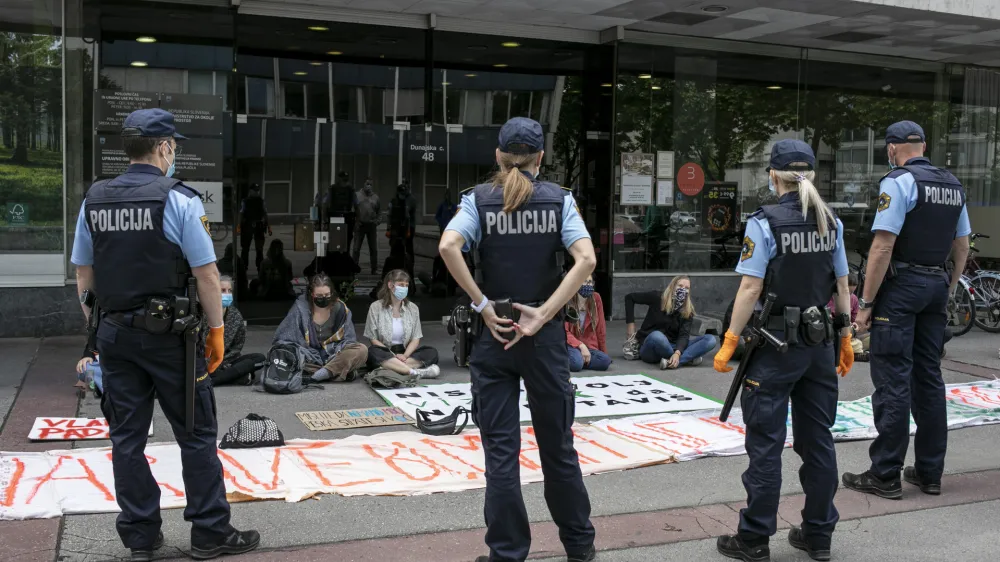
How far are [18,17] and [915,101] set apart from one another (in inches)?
472

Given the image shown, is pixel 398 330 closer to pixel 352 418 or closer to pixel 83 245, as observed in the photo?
pixel 352 418

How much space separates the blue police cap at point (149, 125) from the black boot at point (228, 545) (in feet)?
5.92

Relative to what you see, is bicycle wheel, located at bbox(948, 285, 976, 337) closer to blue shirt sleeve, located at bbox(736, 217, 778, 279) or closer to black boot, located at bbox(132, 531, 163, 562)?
blue shirt sleeve, located at bbox(736, 217, 778, 279)

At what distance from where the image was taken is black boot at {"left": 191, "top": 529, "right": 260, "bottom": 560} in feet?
14.1

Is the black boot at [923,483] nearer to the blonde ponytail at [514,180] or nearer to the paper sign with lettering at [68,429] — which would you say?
the blonde ponytail at [514,180]

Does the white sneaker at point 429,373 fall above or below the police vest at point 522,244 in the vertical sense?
below

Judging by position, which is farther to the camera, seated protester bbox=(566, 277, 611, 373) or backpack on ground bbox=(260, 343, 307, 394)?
seated protester bbox=(566, 277, 611, 373)

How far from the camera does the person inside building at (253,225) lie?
11117 millimetres

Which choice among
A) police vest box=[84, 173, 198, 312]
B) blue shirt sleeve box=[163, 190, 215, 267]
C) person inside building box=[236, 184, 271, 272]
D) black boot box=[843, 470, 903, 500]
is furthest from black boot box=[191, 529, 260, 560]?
person inside building box=[236, 184, 271, 272]

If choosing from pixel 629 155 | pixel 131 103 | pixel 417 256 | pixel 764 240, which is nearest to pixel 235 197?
pixel 131 103

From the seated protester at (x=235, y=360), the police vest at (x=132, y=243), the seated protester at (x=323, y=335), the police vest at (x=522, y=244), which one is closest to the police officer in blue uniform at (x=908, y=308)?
the police vest at (x=522, y=244)

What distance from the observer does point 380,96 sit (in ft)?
38.2

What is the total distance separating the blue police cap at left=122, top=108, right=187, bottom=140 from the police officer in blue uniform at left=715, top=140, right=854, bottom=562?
2650 millimetres

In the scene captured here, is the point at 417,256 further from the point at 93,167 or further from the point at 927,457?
the point at 927,457
